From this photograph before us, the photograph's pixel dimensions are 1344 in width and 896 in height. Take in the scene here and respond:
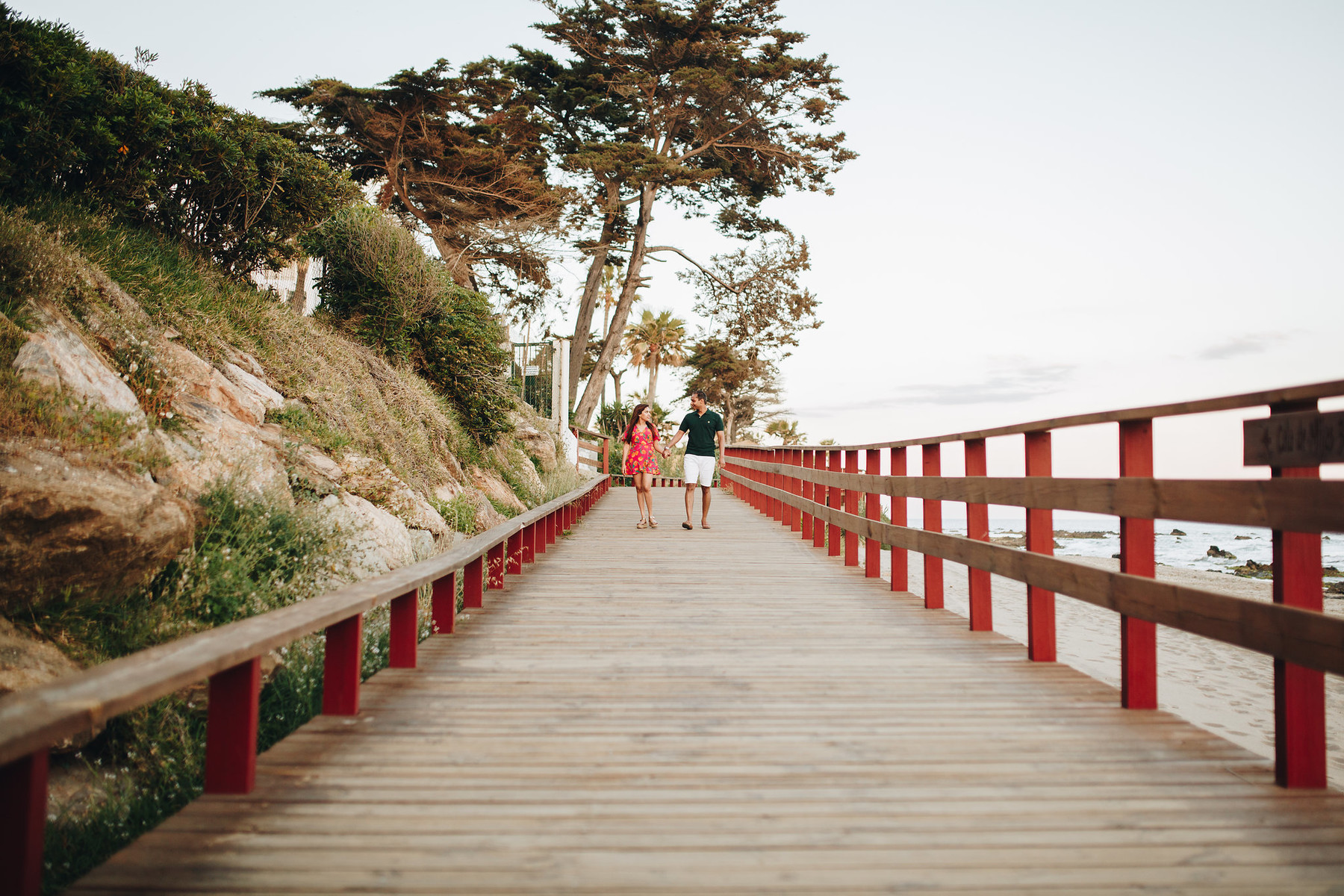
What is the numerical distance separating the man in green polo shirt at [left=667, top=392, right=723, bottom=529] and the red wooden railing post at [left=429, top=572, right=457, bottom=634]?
20.8ft

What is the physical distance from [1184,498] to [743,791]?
5.97 ft

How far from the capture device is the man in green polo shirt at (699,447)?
37.0ft

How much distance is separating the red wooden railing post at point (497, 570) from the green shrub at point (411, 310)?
571cm

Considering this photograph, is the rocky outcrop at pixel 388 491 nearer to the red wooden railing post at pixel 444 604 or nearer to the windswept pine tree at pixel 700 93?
the red wooden railing post at pixel 444 604

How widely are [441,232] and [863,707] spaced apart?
A: 17796 mm

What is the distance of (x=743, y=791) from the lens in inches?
107

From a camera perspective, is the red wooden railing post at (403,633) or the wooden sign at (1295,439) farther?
the red wooden railing post at (403,633)

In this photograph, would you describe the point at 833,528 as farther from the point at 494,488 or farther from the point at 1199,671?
the point at 1199,671

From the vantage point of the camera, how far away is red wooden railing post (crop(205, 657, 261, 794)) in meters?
2.61

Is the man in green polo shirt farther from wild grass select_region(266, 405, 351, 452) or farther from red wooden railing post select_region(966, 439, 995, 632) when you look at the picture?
red wooden railing post select_region(966, 439, 995, 632)

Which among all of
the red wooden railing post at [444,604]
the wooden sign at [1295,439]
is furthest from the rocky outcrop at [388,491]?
the wooden sign at [1295,439]

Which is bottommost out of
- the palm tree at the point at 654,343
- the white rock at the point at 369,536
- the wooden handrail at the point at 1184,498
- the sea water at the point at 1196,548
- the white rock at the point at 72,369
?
the sea water at the point at 1196,548

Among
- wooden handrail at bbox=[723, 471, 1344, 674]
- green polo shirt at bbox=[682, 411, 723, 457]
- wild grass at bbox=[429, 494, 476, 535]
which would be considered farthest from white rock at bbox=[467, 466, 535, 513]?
wooden handrail at bbox=[723, 471, 1344, 674]

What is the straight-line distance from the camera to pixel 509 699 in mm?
3684
